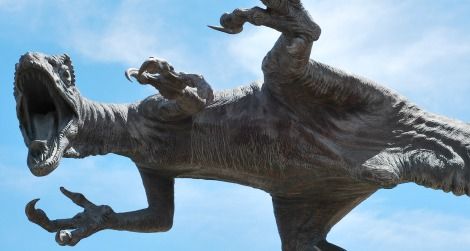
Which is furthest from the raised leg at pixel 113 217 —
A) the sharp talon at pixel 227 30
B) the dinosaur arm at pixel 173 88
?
the sharp talon at pixel 227 30

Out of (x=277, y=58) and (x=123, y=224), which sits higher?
(x=277, y=58)

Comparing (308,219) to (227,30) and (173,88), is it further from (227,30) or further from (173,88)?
(227,30)

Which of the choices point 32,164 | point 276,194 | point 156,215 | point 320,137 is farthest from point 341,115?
point 32,164

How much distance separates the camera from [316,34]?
9141 millimetres

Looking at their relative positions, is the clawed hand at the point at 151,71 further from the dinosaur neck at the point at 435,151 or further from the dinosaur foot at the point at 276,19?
the dinosaur neck at the point at 435,151

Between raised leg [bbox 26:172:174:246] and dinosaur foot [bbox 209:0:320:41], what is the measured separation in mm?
1448

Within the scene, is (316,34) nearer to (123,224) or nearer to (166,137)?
(166,137)

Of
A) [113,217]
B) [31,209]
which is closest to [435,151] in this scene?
[113,217]

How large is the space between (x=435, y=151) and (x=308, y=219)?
1147 millimetres

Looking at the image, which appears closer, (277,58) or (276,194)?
(277,58)

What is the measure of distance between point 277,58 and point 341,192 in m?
1.22

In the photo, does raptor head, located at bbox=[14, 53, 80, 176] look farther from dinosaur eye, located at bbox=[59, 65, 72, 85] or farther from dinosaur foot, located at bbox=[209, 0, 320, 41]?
dinosaur foot, located at bbox=[209, 0, 320, 41]

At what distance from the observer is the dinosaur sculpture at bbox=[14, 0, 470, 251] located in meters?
9.41

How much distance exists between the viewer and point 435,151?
9.51 m
